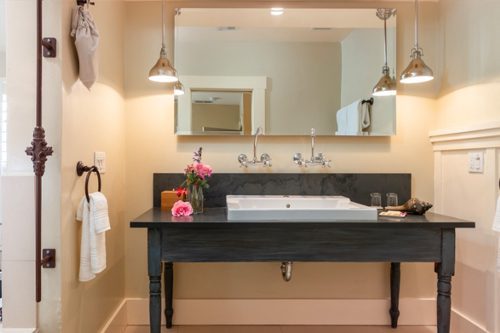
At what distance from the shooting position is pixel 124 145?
237 centimetres

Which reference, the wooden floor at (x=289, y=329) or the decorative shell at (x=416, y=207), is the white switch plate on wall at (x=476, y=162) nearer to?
the decorative shell at (x=416, y=207)

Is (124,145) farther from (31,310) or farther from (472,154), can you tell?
(472,154)

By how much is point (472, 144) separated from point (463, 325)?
3.59ft

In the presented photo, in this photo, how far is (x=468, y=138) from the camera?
204 cm

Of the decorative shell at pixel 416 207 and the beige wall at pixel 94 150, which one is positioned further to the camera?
the decorative shell at pixel 416 207

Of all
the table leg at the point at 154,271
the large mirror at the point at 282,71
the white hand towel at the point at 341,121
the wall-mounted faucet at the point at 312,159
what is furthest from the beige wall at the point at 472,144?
the table leg at the point at 154,271

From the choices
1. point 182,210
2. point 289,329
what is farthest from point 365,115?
point 289,329

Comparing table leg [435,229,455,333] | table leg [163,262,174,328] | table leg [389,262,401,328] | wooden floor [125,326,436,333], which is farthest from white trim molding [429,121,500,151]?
table leg [163,262,174,328]

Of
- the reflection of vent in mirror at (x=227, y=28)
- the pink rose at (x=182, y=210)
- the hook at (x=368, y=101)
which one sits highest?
the reflection of vent in mirror at (x=227, y=28)

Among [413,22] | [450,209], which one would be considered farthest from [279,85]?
[450,209]

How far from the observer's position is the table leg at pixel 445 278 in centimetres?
167

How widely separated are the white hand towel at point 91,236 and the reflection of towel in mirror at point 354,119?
157cm

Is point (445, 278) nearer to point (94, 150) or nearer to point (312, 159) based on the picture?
point (312, 159)

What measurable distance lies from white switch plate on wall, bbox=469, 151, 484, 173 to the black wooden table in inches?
17.4
